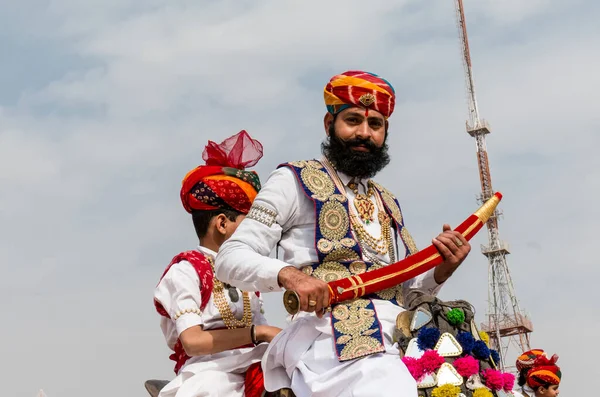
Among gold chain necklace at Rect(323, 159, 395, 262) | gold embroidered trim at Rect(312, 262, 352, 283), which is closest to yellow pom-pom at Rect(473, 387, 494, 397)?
gold embroidered trim at Rect(312, 262, 352, 283)

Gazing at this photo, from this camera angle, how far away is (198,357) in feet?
19.4

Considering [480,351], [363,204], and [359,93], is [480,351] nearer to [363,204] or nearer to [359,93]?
[363,204]

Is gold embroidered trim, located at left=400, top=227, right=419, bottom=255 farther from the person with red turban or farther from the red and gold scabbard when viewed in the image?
the person with red turban

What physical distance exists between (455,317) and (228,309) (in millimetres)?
1656

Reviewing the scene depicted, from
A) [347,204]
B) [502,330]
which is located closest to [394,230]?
[347,204]

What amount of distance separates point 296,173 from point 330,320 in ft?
2.78

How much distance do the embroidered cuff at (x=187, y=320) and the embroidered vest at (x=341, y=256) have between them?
0.98 m

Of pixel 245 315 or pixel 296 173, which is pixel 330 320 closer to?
pixel 296 173

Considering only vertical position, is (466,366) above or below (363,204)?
below

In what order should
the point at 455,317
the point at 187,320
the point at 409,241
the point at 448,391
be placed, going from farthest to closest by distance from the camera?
1. the point at 187,320
2. the point at 409,241
3. the point at 455,317
4. the point at 448,391

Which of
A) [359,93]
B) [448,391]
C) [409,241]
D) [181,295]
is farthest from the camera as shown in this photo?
[181,295]

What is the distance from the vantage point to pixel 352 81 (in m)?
5.38

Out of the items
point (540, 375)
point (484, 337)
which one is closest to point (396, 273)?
point (484, 337)

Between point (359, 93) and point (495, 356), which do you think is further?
point (359, 93)
